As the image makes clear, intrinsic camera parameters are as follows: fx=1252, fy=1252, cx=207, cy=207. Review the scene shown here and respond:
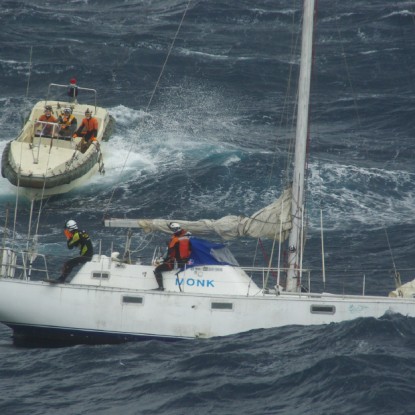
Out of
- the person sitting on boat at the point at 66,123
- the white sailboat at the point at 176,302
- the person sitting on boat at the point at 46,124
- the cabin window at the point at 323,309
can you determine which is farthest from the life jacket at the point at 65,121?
the cabin window at the point at 323,309

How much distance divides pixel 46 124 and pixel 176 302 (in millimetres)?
17187

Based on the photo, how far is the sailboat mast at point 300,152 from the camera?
28.6 metres

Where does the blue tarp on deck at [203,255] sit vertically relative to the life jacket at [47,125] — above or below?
below

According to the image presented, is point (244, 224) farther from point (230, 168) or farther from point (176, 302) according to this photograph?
point (230, 168)

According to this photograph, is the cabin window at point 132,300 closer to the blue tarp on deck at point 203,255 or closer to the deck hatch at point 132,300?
the deck hatch at point 132,300

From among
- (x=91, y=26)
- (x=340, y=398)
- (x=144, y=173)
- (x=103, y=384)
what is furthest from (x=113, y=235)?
(x=91, y=26)

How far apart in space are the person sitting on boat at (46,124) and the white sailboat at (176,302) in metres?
15.4

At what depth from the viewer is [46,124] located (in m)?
44.4

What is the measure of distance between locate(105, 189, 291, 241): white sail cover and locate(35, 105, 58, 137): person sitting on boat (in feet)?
49.9

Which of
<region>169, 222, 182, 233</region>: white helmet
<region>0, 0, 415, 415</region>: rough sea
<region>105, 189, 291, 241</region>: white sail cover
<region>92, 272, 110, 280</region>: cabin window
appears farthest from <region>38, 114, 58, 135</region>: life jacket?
<region>169, 222, 182, 233</region>: white helmet

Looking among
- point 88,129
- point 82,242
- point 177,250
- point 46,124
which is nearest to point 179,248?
point 177,250

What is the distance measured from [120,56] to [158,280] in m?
26.8

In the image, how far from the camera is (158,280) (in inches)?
1146

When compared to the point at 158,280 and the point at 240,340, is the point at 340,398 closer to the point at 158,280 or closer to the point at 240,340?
the point at 240,340
